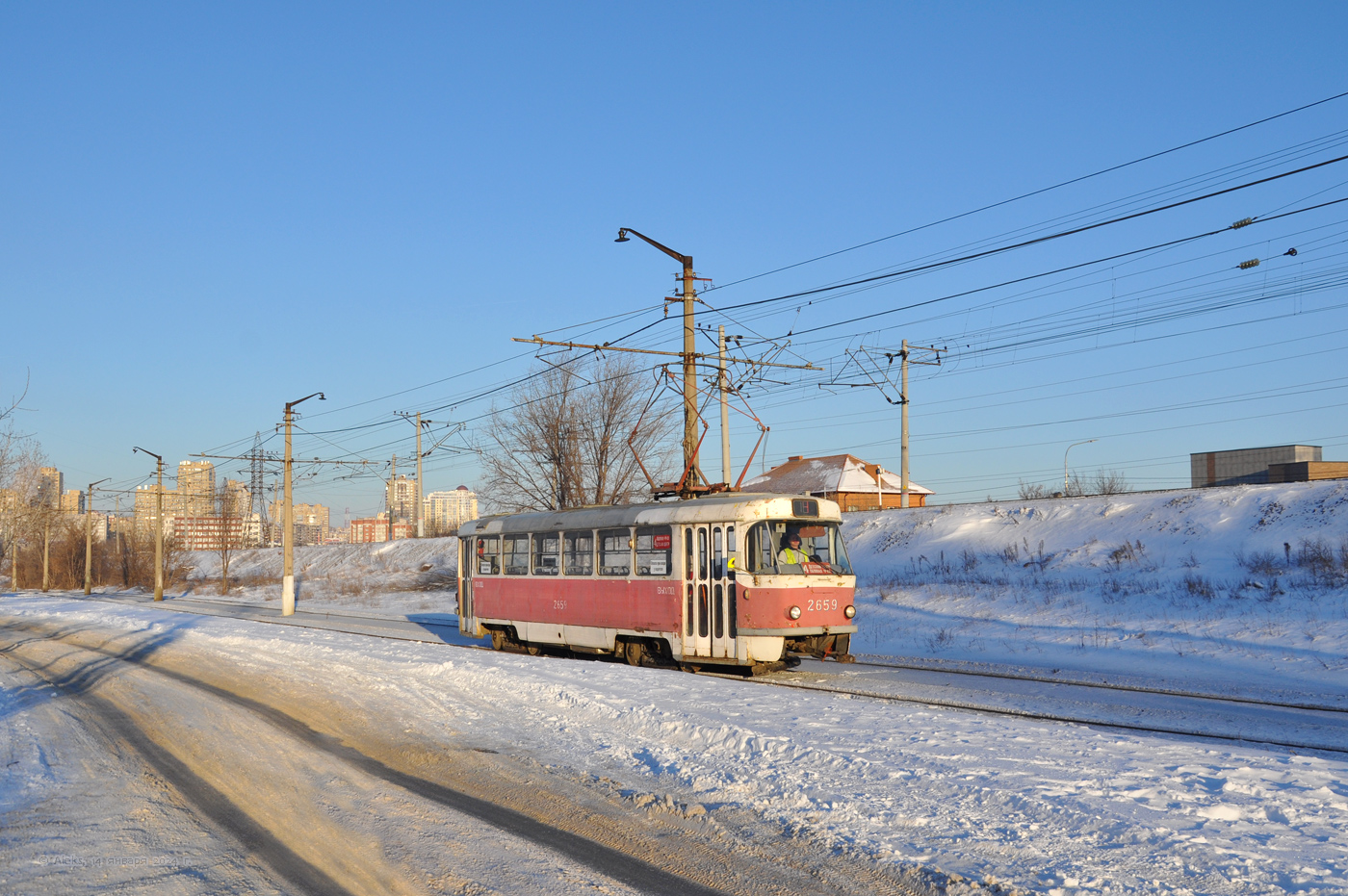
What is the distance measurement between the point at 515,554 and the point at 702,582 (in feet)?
20.8

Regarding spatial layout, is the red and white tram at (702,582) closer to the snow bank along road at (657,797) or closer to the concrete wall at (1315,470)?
the snow bank along road at (657,797)

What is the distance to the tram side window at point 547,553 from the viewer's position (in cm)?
1952

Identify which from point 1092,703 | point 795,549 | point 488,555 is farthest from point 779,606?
point 488,555

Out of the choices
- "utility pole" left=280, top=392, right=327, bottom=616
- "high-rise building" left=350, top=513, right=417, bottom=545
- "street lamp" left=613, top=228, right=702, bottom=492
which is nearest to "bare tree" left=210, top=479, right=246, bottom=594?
"utility pole" left=280, top=392, right=327, bottom=616

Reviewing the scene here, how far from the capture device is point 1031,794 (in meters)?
7.34

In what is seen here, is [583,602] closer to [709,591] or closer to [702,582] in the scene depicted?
[702,582]

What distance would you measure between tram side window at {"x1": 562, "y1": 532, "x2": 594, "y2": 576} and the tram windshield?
13.4 ft

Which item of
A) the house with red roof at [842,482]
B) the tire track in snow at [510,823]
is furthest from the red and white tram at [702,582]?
the house with red roof at [842,482]

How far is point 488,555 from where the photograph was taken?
22.1 metres

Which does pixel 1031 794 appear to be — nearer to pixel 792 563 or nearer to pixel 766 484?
pixel 792 563

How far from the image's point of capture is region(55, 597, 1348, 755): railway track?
10.4m

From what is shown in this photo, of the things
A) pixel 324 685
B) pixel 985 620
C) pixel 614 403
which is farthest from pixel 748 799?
pixel 614 403

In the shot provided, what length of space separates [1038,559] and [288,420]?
96.2ft

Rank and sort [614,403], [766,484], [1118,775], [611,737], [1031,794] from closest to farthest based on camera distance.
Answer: [1031,794] < [1118,775] < [611,737] < [614,403] < [766,484]
